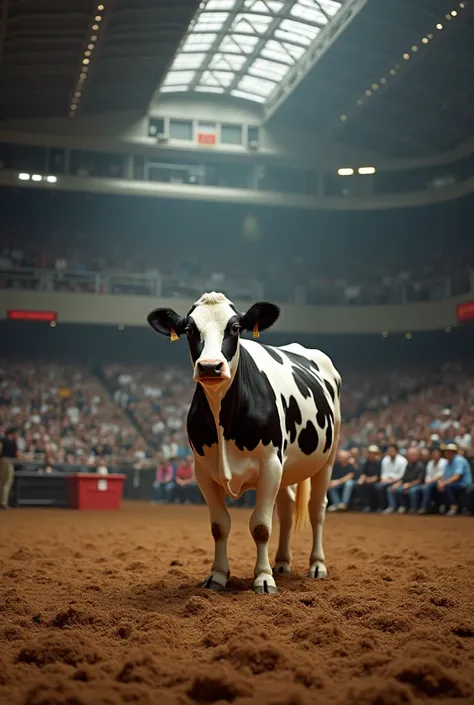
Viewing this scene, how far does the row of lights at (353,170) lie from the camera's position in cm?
3916

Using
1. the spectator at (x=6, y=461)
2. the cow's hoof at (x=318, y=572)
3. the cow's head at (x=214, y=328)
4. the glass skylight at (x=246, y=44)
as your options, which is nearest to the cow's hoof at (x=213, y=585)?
the cow's hoof at (x=318, y=572)

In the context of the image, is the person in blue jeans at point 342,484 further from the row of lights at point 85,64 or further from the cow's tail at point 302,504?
the row of lights at point 85,64

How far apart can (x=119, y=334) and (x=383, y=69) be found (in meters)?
15.5

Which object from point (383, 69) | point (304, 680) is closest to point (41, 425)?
point (383, 69)

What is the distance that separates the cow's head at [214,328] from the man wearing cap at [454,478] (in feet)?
42.5

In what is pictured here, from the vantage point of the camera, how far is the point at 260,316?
6492 mm

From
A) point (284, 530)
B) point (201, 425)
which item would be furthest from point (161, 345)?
point (201, 425)

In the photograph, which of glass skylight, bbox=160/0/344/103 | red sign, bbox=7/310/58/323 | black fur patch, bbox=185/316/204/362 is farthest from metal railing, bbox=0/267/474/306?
black fur patch, bbox=185/316/204/362

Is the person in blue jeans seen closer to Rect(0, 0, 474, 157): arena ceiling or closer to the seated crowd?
the seated crowd

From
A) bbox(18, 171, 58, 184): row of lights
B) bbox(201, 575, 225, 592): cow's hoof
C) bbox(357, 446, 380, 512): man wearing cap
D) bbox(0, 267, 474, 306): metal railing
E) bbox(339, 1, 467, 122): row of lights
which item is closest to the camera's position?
bbox(201, 575, 225, 592): cow's hoof

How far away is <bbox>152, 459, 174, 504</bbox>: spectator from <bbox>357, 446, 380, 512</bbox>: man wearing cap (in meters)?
7.22

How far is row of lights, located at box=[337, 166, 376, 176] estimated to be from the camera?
128ft

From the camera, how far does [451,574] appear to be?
23.5 ft

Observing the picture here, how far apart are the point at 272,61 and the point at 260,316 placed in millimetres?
30710
